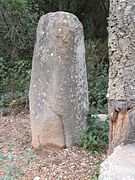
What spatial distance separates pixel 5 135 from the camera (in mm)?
5426

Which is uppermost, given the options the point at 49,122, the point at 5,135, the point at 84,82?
the point at 84,82

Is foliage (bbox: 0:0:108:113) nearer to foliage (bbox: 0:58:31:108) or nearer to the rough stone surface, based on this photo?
foliage (bbox: 0:58:31:108)

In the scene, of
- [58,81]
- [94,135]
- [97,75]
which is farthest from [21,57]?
[94,135]

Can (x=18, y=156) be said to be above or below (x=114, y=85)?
below

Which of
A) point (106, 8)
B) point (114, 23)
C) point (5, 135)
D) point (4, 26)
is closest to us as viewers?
point (114, 23)

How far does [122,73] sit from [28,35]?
5.01 m

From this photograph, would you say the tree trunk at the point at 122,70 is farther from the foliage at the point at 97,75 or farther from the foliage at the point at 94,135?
the foliage at the point at 97,75

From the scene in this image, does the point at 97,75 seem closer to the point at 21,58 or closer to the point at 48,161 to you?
the point at 21,58

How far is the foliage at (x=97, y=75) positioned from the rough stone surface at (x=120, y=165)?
2.49 metres

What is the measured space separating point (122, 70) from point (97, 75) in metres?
4.41

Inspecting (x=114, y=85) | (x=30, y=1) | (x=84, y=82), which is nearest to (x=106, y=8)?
(x=30, y=1)

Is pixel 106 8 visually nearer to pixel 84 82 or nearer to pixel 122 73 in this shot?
pixel 84 82

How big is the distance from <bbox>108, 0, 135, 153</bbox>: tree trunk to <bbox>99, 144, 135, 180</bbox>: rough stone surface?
3.0 inches

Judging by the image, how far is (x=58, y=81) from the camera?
4719mm
